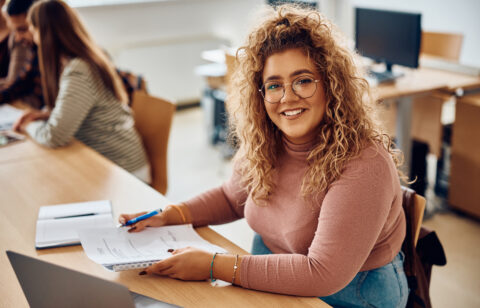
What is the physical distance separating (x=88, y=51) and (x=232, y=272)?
1309mm

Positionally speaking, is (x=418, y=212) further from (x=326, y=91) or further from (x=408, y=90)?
(x=408, y=90)

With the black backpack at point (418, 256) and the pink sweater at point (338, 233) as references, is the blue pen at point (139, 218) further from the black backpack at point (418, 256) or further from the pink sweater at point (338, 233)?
the black backpack at point (418, 256)

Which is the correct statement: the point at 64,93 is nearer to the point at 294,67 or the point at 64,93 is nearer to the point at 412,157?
the point at 294,67

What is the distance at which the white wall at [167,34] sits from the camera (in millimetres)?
4152

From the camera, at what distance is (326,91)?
3.81 ft

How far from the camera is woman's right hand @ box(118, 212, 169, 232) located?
50.6 inches

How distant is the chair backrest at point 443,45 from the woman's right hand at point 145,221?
2.70 metres

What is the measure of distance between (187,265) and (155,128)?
114 centimetres

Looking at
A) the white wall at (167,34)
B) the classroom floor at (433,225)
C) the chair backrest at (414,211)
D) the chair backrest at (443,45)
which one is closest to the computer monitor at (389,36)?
the chair backrest at (443,45)

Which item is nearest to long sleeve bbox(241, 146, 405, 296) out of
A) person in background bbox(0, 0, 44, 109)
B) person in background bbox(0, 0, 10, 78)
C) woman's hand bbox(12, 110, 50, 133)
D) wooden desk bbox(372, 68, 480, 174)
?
woman's hand bbox(12, 110, 50, 133)

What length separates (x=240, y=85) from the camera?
4.25ft

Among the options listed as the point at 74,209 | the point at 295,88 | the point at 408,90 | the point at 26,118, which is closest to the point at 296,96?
the point at 295,88

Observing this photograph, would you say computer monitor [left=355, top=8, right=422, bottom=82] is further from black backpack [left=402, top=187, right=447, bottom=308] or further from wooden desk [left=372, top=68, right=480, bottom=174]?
black backpack [left=402, top=187, right=447, bottom=308]

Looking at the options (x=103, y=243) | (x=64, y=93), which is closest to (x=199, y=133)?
(x=64, y=93)
